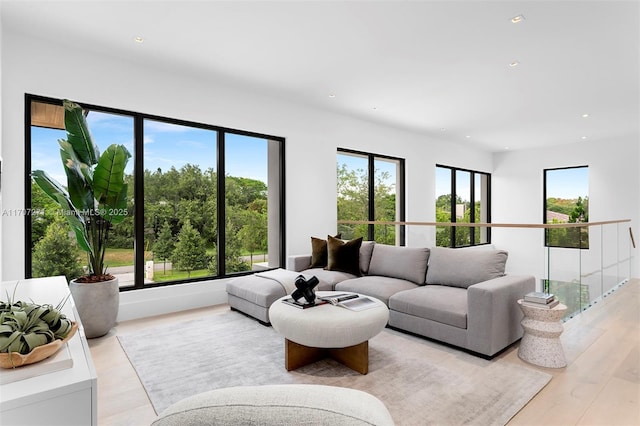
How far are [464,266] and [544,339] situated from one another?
0.91 m

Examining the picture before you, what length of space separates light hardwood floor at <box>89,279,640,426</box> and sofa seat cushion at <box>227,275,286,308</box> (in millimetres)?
777

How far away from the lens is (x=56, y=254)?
3.54 meters

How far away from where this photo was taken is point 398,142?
22.2 feet

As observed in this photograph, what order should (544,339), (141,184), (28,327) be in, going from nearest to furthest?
(28,327) < (544,339) < (141,184)

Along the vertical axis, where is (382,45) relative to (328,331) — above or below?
above

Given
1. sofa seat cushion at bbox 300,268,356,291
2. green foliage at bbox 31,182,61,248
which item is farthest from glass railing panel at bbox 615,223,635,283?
green foliage at bbox 31,182,61,248

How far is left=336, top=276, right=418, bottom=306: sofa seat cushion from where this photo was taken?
3461 mm

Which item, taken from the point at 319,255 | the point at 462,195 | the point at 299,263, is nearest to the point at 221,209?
the point at 299,263

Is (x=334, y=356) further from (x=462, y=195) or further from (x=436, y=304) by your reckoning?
(x=462, y=195)

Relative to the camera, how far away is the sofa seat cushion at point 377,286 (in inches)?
136

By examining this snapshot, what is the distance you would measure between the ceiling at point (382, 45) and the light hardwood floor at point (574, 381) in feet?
8.95

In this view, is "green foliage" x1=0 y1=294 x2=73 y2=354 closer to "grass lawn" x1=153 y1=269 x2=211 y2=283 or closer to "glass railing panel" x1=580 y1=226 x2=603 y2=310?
"grass lawn" x1=153 y1=269 x2=211 y2=283

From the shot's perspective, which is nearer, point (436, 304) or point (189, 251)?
point (436, 304)

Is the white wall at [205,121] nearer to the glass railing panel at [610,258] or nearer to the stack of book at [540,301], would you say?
the stack of book at [540,301]
